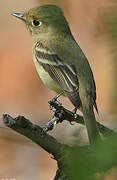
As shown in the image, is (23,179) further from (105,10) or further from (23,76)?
(105,10)

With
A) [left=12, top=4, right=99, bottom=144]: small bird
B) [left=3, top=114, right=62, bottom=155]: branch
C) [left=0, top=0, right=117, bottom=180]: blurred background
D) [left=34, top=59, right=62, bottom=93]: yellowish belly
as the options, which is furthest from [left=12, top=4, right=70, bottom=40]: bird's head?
[left=3, top=114, right=62, bottom=155]: branch

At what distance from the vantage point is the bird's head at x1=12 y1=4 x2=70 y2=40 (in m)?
4.62

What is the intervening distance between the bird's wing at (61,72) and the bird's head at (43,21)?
0.35 metres

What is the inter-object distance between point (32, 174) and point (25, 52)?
2.43 metres

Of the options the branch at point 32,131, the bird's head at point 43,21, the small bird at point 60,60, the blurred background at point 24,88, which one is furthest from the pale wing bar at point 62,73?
the branch at point 32,131

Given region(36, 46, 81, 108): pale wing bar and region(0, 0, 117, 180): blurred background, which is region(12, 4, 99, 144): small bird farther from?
region(0, 0, 117, 180): blurred background

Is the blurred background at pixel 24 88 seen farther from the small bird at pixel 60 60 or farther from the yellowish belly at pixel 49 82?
the yellowish belly at pixel 49 82

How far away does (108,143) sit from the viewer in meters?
1.13

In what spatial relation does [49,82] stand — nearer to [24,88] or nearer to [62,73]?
[62,73]

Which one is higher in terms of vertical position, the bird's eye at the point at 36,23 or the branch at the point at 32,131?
the bird's eye at the point at 36,23

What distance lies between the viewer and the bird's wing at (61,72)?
3.71m

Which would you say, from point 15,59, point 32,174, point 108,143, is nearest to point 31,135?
point 108,143

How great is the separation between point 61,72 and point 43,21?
90cm

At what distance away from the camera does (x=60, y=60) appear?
4137 mm
